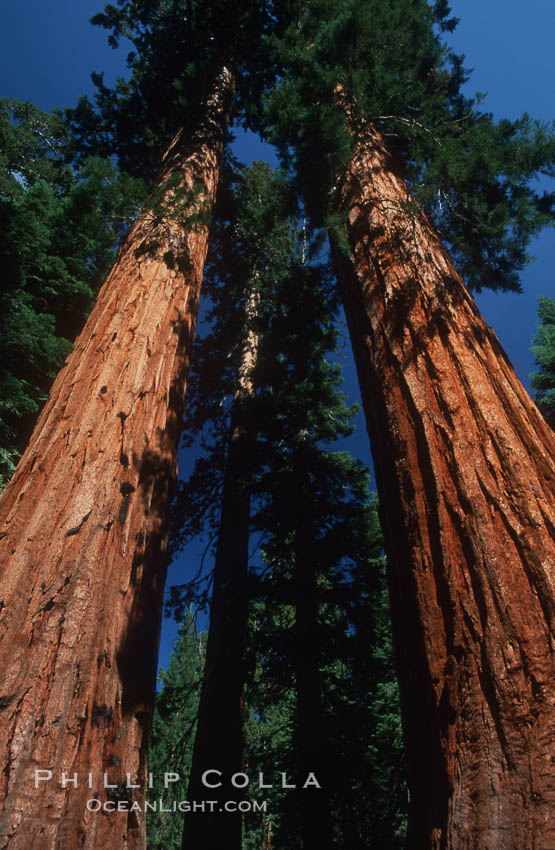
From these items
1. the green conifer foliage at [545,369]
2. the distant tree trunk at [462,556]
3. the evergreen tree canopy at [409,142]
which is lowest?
the distant tree trunk at [462,556]

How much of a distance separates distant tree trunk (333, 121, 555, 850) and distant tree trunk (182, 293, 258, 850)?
13.1 ft

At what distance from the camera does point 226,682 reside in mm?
5012

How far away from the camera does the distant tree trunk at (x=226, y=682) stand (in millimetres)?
4211

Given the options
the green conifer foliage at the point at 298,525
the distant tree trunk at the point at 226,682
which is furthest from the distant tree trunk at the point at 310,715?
the distant tree trunk at the point at 226,682

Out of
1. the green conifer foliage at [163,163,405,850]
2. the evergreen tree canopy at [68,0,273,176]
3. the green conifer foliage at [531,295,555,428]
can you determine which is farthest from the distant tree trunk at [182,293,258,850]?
the green conifer foliage at [531,295,555,428]

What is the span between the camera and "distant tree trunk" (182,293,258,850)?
166 inches

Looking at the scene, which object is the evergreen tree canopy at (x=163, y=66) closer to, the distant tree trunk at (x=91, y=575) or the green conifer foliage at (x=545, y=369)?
the distant tree trunk at (x=91, y=575)

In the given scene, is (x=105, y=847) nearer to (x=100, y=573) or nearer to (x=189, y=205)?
(x=100, y=573)

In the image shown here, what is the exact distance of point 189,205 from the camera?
12.6 feet

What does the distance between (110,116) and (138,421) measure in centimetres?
794

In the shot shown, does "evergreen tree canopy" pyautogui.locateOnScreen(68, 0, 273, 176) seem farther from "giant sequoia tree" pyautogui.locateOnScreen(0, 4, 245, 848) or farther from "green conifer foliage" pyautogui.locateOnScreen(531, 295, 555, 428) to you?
"green conifer foliage" pyautogui.locateOnScreen(531, 295, 555, 428)

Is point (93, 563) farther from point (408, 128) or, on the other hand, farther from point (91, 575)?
point (408, 128)

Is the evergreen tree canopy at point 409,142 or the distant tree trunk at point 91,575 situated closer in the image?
the distant tree trunk at point 91,575

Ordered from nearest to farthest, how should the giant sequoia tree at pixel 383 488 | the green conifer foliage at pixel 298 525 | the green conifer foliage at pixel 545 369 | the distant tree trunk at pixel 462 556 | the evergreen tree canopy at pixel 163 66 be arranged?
the distant tree trunk at pixel 462 556 → the giant sequoia tree at pixel 383 488 → the green conifer foliage at pixel 298 525 → the evergreen tree canopy at pixel 163 66 → the green conifer foliage at pixel 545 369
